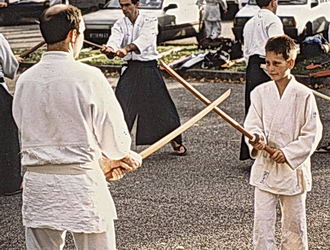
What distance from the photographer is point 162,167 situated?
26.5 ft

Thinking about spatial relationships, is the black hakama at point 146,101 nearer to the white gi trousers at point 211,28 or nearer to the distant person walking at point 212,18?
the distant person walking at point 212,18

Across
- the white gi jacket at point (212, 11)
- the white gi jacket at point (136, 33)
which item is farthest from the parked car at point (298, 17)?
the white gi jacket at point (136, 33)

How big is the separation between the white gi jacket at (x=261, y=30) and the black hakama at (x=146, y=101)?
1.07m

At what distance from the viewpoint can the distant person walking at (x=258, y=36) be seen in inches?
303

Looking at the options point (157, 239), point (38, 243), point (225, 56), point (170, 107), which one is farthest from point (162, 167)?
point (225, 56)

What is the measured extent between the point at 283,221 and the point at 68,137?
173cm

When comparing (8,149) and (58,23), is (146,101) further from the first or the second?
(58,23)

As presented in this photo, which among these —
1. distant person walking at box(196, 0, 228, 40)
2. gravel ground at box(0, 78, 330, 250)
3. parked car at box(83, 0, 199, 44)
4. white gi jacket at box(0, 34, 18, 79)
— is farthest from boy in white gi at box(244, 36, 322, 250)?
distant person walking at box(196, 0, 228, 40)

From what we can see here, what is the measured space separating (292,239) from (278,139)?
0.61 metres

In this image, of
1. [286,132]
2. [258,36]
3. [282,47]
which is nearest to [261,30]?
[258,36]

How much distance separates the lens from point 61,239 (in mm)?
3938

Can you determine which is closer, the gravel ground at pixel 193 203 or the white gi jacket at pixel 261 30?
the gravel ground at pixel 193 203

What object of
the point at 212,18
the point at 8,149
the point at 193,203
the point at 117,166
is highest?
the point at 117,166

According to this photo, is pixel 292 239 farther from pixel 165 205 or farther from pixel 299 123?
pixel 165 205
